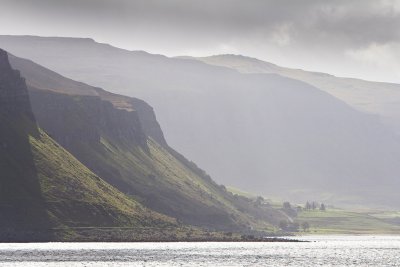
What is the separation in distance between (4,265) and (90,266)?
70.3 feet

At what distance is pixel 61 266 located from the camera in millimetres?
199000

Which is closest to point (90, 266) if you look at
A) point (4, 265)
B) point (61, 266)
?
point (61, 266)

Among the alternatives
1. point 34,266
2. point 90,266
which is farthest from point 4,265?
point 90,266

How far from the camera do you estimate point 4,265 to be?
644ft

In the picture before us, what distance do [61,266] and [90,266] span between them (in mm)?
7325

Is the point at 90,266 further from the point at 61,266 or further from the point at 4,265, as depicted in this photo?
the point at 4,265

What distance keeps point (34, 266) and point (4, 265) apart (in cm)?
782

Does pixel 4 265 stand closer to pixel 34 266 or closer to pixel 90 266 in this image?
pixel 34 266

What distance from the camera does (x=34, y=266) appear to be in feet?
641

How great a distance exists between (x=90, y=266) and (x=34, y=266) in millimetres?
14130

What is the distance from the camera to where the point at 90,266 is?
19975 centimetres
